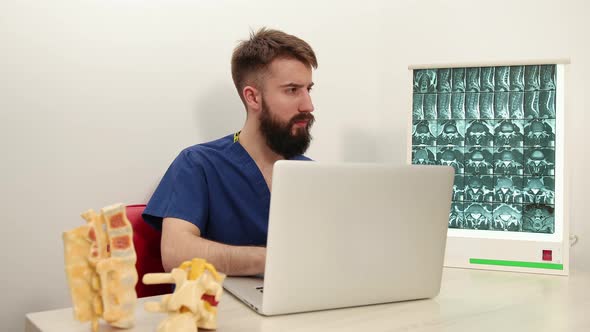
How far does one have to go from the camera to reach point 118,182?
165 cm

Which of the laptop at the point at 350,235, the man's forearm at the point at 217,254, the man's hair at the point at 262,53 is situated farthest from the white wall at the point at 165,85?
the laptop at the point at 350,235

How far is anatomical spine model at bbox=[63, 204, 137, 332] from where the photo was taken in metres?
0.87

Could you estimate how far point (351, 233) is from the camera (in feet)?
3.37

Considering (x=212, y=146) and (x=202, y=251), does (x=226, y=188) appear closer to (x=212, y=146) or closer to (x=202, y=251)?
(x=212, y=146)

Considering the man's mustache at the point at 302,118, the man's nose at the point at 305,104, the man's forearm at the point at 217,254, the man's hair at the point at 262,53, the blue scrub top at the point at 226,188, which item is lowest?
the man's forearm at the point at 217,254

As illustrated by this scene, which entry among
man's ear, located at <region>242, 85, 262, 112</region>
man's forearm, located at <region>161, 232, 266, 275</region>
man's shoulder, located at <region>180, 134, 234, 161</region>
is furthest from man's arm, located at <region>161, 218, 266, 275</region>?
man's ear, located at <region>242, 85, 262, 112</region>

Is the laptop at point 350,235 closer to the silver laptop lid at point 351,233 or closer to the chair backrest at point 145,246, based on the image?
the silver laptop lid at point 351,233

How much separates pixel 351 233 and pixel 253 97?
815 mm

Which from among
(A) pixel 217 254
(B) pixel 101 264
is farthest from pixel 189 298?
(A) pixel 217 254

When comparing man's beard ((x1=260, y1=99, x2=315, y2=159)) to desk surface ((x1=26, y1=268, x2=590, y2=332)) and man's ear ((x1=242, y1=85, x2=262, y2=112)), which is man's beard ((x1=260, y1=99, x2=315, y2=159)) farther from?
desk surface ((x1=26, y1=268, x2=590, y2=332))

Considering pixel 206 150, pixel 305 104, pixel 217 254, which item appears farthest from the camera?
pixel 305 104

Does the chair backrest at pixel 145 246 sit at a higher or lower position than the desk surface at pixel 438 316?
higher

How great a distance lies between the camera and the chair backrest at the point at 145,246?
4.93 ft

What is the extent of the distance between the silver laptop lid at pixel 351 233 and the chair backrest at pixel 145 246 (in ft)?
2.05
